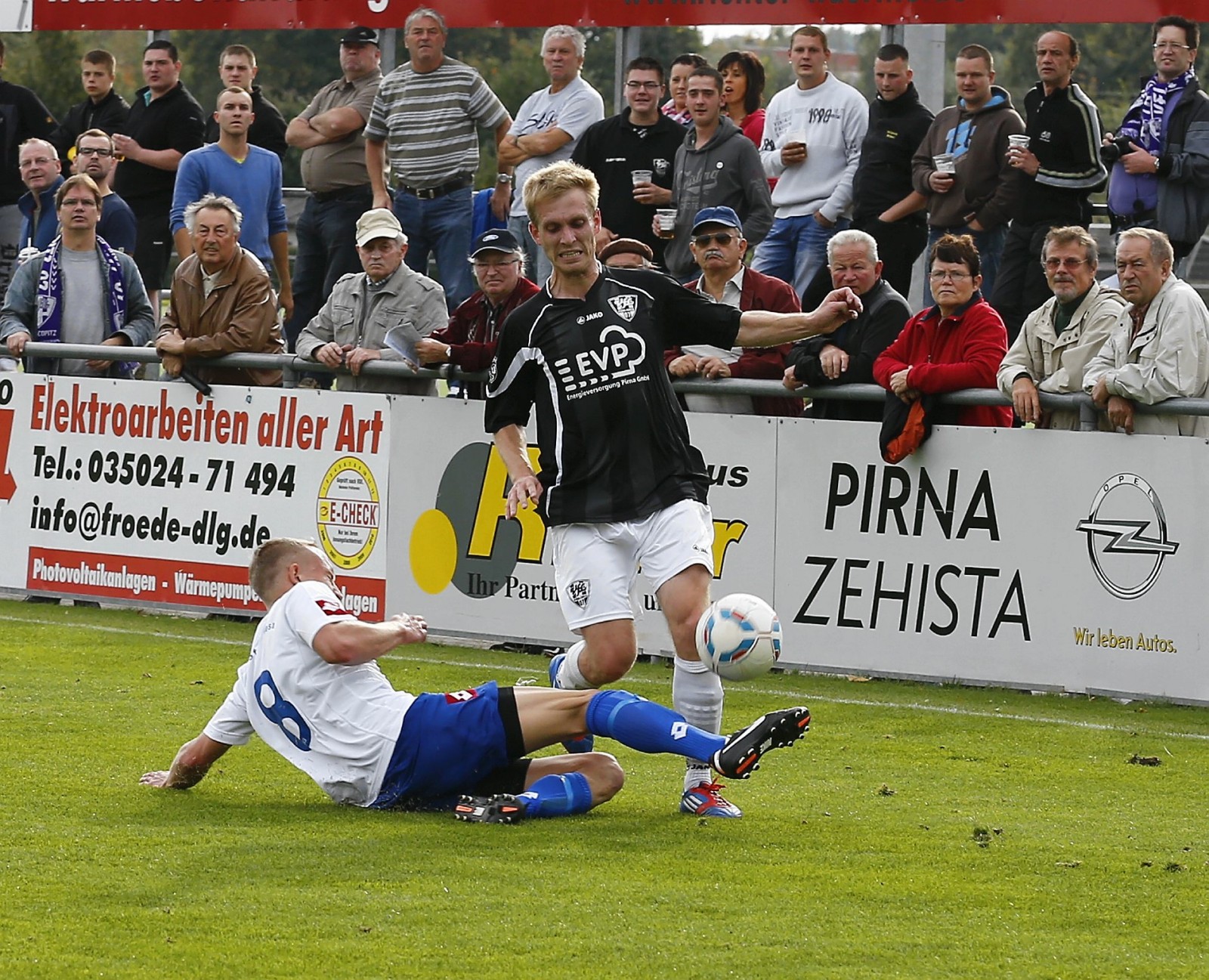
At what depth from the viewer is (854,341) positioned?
1073 cm

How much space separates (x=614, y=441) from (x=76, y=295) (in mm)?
7208

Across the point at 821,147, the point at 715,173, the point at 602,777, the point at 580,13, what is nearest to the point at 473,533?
the point at 715,173

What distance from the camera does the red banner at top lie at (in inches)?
528

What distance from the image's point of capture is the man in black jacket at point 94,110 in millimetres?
16047

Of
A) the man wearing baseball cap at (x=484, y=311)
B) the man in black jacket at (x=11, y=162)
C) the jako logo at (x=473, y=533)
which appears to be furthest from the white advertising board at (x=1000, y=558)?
the man in black jacket at (x=11, y=162)

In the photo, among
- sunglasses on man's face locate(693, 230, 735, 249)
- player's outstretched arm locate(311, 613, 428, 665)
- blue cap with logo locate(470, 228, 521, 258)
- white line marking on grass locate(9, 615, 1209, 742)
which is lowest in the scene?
white line marking on grass locate(9, 615, 1209, 742)

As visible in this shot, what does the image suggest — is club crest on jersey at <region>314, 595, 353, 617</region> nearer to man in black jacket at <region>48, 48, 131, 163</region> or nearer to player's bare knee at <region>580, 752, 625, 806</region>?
player's bare knee at <region>580, 752, 625, 806</region>

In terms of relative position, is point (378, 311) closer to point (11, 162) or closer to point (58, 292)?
point (58, 292)

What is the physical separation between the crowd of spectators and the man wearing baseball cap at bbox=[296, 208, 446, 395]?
0.7 inches

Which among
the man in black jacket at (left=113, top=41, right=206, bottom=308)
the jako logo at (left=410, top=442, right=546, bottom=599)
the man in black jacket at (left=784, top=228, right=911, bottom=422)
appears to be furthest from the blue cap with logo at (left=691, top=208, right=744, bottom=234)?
the man in black jacket at (left=113, top=41, right=206, bottom=308)

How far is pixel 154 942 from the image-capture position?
525cm

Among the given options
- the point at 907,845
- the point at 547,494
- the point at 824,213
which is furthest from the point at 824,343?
the point at 907,845

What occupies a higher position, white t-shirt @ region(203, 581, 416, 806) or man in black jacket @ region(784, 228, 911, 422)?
man in black jacket @ region(784, 228, 911, 422)

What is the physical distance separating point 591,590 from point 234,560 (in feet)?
18.2
